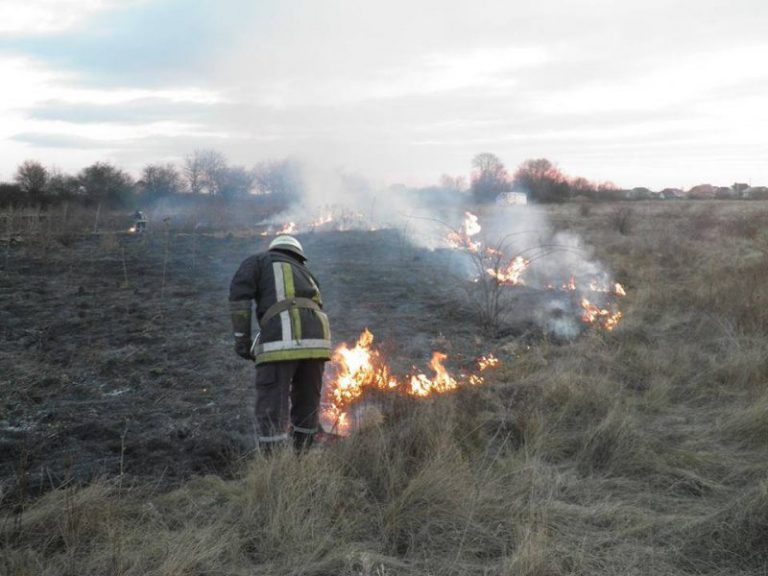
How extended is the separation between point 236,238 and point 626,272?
14.6m

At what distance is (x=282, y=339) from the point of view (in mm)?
4512

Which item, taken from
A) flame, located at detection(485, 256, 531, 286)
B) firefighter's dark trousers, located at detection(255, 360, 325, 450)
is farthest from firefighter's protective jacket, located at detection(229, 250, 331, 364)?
flame, located at detection(485, 256, 531, 286)

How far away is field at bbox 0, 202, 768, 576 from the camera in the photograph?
3146mm

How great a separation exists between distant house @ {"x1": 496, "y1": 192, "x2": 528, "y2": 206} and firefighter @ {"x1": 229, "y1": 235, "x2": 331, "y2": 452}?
1929 cm

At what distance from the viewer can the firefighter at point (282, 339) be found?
14.8ft

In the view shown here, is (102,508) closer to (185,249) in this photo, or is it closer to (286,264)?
(286,264)

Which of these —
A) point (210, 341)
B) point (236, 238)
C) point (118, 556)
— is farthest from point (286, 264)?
point (236, 238)

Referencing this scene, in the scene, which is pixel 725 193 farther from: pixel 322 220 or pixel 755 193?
pixel 322 220

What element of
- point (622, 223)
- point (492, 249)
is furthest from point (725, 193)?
point (492, 249)

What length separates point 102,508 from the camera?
10.8 feet

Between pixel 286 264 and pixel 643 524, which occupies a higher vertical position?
pixel 286 264

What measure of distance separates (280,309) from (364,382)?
118 centimetres

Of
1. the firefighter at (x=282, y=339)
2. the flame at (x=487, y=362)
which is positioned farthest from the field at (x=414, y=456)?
the firefighter at (x=282, y=339)

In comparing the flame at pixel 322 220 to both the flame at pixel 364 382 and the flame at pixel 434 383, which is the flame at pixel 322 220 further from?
the flame at pixel 434 383
